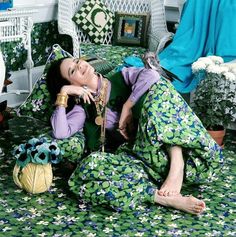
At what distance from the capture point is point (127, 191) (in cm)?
274

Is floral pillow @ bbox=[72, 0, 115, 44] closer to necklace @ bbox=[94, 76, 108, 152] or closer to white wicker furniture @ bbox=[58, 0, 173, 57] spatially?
white wicker furniture @ bbox=[58, 0, 173, 57]

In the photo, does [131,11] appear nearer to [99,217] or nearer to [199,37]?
[199,37]

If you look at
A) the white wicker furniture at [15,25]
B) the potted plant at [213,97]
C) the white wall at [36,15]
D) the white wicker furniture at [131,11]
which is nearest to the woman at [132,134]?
the potted plant at [213,97]

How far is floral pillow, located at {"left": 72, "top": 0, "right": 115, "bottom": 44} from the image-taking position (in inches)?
190

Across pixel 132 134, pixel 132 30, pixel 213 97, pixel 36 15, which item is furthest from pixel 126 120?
pixel 36 15

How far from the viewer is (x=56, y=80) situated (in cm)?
317

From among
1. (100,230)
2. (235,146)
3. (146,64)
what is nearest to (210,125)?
(235,146)

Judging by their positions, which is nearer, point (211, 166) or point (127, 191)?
point (127, 191)

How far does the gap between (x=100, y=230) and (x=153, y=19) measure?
2699 millimetres

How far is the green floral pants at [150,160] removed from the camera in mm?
2744

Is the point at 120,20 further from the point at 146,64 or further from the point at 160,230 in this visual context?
the point at 160,230

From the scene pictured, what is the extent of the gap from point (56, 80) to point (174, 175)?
0.86m

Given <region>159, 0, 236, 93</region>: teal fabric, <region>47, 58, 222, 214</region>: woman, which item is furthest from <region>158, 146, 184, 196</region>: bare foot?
<region>159, 0, 236, 93</region>: teal fabric

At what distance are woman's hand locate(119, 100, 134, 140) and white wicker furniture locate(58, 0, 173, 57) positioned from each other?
1608 mm
